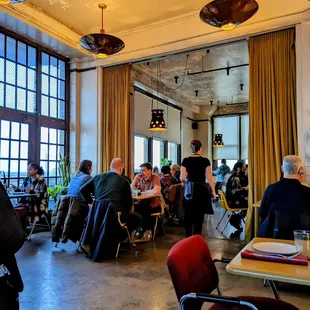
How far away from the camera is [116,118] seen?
6555 millimetres

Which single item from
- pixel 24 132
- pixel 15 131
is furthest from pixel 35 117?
pixel 15 131

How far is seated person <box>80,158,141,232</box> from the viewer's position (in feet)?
13.6

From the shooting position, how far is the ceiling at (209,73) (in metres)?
7.26

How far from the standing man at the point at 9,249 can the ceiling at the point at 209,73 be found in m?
5.08

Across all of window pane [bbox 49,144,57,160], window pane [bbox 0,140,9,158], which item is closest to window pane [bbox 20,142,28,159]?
window pane [bbox 0,140,9,158]

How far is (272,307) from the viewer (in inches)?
68.1

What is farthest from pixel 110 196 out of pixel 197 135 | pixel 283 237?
pixel 197 135

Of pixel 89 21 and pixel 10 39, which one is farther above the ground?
pixel 89 21

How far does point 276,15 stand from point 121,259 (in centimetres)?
433

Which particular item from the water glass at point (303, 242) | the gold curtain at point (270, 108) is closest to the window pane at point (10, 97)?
the gold curtain at point (270, 108)

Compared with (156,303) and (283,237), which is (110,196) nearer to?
(156,303)

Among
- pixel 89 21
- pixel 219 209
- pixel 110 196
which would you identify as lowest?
pixel 219 209

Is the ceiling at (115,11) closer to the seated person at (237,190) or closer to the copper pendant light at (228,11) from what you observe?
the copper pendant light at (228,11)

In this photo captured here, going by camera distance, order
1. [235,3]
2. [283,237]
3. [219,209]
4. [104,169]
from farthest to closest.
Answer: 1. [219,209]
2. [104,169]
3. [235,3]
4. [283,237]
